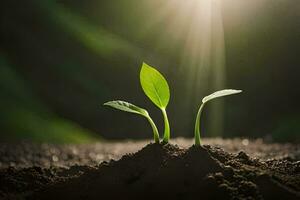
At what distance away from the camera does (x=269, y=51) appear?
27.2 feet

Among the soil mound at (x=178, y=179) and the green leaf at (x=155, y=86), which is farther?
the green leaf at (x=155, y=86)

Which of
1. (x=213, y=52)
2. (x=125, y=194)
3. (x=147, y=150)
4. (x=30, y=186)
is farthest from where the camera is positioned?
(x=213, y=52)

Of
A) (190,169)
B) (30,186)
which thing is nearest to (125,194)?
(190,169)

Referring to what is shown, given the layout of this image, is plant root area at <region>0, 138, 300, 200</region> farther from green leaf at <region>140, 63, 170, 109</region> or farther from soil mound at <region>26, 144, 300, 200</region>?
green leaf at <region>140, 63, 170, 109</region>

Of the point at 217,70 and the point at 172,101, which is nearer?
the point at 217,70

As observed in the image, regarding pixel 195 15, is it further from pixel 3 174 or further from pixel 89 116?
pixel 3 174

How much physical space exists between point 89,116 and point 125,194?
7.39m

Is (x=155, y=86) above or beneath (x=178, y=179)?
above

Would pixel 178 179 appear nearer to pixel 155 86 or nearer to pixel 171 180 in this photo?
pixel 171 180

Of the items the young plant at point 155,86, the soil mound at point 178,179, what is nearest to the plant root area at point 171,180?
Answer: the soil mound at point 178,179

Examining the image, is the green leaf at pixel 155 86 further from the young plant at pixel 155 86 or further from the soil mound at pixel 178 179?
the soil mound at pixel 178 179

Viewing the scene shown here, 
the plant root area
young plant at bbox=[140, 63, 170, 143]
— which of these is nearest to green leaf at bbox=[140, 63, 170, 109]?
young plant at bbox=[140, 63, 170, 143]

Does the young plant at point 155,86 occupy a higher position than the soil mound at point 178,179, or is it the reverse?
the young plant at point 155,86

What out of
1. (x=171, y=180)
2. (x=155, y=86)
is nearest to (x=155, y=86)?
(x=155, y=86)
